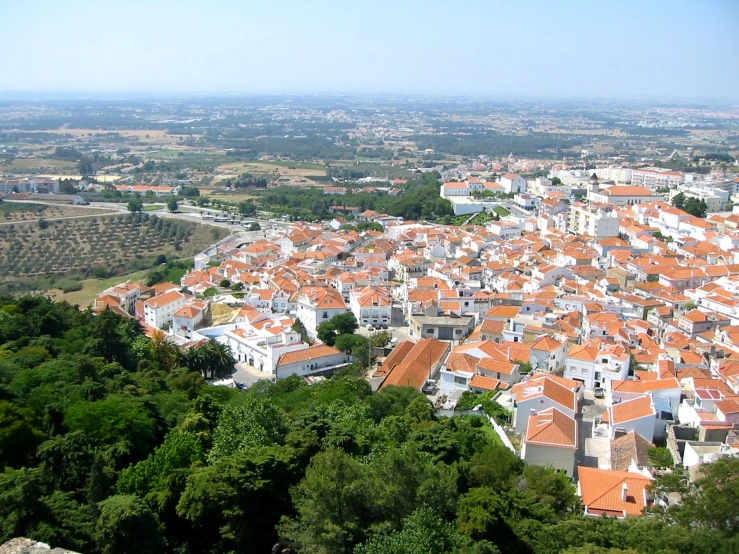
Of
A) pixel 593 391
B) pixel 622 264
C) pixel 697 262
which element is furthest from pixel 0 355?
pixel 697 262

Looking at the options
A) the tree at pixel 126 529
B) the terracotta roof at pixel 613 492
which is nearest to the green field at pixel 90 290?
the tree at pixel 126 529

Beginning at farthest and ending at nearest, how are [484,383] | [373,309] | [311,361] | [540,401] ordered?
[373,309], [311,361], [484,383], [540,401]

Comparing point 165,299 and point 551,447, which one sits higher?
point 551,447

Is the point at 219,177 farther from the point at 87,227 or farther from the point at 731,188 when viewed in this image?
the point at 731,188

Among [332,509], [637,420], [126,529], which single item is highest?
[332,509]

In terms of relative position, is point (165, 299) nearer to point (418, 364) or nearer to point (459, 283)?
point (459, 283)

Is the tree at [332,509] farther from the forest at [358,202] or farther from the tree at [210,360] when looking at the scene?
the forest at [358,202]

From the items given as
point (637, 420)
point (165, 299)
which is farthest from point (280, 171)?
point (637, 420)
